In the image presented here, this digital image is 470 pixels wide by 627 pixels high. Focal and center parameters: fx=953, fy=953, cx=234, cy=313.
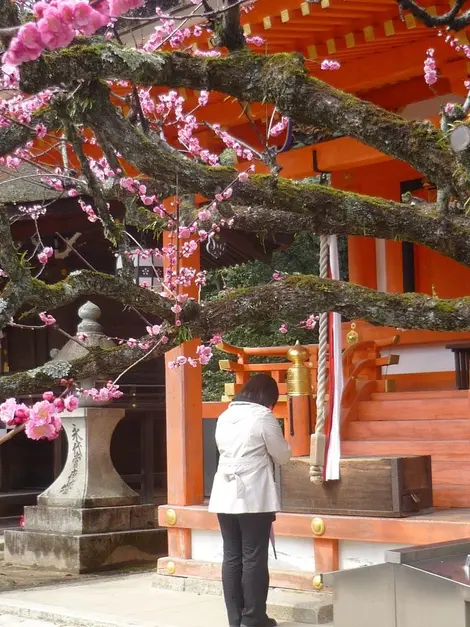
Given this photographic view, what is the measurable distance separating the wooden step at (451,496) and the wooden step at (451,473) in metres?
0.08

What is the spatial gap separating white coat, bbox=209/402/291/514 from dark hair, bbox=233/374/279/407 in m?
0.04

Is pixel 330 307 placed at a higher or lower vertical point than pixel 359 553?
higher

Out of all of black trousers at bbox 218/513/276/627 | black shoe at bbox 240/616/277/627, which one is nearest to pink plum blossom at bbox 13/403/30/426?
black trousers at bbox 218/513/276/627

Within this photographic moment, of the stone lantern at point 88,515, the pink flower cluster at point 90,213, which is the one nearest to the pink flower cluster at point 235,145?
the pink flower cluster at point 90,213

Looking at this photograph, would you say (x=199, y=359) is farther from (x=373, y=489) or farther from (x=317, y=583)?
(x=317, y=583)

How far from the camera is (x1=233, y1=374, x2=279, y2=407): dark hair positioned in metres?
A: 6.26

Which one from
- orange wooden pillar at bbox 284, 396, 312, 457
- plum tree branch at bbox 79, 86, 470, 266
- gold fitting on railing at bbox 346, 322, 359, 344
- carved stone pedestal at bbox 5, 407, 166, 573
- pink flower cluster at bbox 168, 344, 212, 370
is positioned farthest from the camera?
gold fitting on railing at bbox 346, 322, 359, 344

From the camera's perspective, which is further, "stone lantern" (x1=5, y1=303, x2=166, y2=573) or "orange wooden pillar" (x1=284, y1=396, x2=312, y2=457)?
"stone lantern" (x1=5, y1=303, x2=166, y2=573)

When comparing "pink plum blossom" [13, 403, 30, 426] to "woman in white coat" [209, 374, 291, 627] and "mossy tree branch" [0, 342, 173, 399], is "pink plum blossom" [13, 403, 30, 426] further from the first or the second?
"woman in white coat" [209, 374, 291, 627]

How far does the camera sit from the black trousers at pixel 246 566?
20.2ft

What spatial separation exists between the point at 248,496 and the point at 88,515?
399 centimetres

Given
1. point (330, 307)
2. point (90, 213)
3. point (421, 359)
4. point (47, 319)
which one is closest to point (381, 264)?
point (421, 359)

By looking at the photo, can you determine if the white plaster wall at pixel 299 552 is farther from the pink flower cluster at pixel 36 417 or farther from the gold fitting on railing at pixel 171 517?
the pink flower cluster at pixel 36 417

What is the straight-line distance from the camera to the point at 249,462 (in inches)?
243
